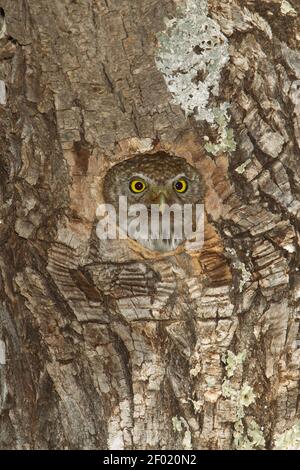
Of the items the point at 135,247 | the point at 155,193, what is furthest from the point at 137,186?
the point at 135,247

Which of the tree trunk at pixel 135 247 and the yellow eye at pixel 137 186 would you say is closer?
the tree trunk at pixel 135 247

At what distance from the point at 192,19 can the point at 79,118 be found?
1.26 ft

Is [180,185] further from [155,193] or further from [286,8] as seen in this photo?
[286,8]

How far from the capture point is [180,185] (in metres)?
2.06

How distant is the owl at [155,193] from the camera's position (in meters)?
2.01

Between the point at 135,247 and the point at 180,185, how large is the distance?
21 cm

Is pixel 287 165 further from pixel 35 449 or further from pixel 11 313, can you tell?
pixel 35 449

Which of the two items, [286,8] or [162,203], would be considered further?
[162,203]

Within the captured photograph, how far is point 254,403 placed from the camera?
2.11 metres

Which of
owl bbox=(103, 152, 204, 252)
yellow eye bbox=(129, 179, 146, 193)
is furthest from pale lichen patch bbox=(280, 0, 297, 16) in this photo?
yellow eye bbox=(129, 179, 146, 193)

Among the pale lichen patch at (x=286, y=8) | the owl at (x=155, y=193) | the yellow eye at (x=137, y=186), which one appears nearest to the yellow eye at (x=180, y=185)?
the owl at (x=155, y=193)

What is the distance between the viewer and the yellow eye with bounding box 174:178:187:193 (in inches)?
80.7

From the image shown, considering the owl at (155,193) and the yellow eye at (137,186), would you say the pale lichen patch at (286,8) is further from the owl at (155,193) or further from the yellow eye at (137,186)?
the yellow eye at (137,186)

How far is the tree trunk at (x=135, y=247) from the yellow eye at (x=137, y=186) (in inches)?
5.2
